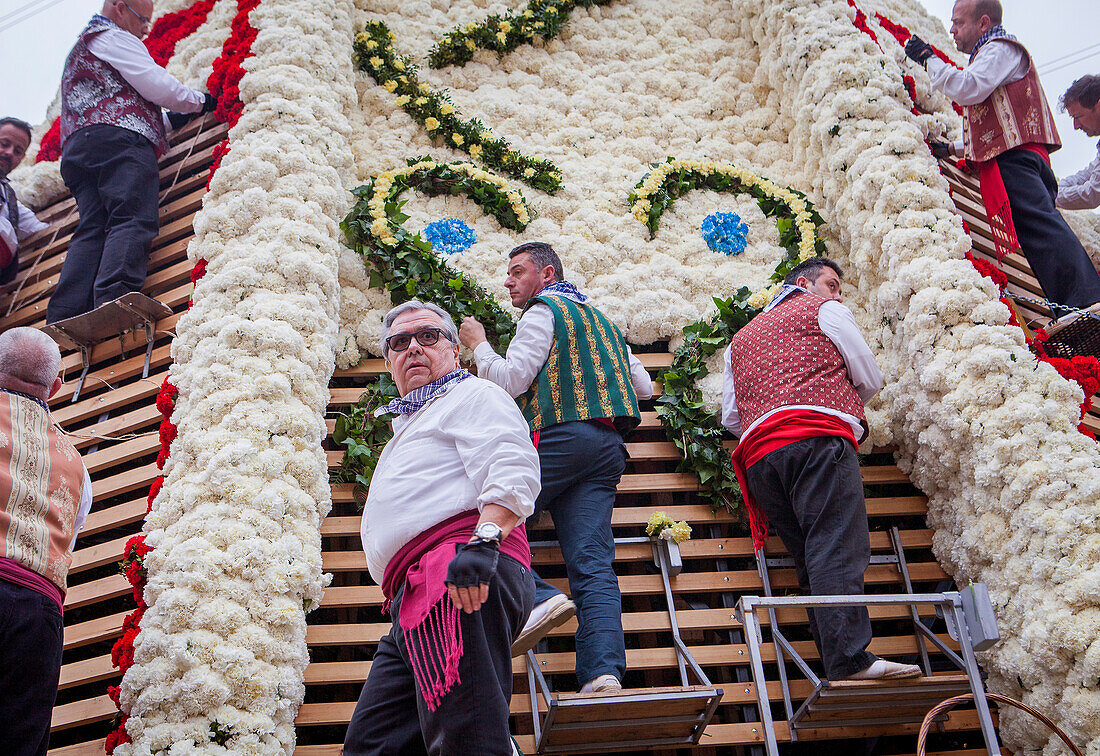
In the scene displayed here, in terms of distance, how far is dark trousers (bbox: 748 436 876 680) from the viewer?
3008mm

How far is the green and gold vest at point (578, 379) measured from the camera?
3.30 metres

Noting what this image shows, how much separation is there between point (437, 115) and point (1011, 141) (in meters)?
3.17

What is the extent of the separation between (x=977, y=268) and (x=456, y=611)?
3357 mm

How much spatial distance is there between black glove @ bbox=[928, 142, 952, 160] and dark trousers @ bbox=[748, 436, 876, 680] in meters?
2.81

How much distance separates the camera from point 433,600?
2.07 metres

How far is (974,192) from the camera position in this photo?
212 inches

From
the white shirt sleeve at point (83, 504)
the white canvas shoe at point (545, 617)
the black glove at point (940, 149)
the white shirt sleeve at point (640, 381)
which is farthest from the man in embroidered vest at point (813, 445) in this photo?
the white shirt sleeve at point (83, 504)

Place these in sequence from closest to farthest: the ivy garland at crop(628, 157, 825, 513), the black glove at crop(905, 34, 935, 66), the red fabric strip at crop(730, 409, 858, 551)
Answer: the red fabric strip at crop(730, 409, 858, 551), the ivy garland at crop(628, 157, 825, 513), the black glove at crop(905, 34, 935, 66)

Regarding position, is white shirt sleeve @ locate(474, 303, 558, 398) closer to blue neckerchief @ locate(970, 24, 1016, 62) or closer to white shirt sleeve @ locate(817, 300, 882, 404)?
white shirt sleeve @ locate(817, 300, 882, 404)

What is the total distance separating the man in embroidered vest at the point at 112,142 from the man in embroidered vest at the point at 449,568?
2484 millimetres

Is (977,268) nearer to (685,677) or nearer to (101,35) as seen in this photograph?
(685,677)

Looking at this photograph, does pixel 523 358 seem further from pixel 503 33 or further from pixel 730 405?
pixel 503 33

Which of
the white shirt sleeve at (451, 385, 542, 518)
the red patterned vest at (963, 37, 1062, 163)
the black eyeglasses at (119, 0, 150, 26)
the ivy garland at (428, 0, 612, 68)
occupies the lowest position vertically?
the red patterned vest at (963, 37, 1062, 163)

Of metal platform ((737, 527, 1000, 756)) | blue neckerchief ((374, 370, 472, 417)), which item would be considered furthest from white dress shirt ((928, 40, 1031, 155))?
blue neckerchief ((374, 370, 472, 417))
